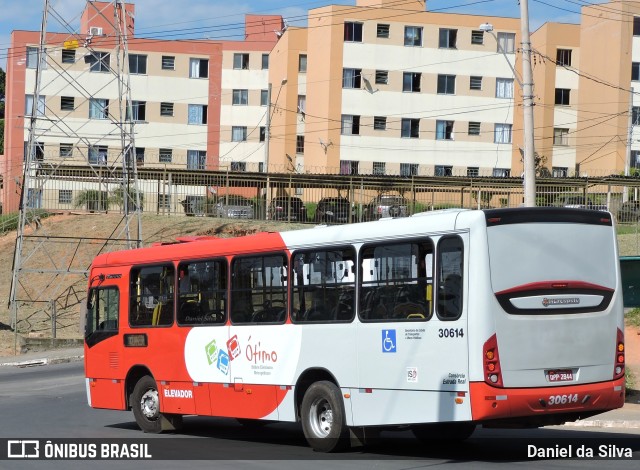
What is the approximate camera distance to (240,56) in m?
79.9

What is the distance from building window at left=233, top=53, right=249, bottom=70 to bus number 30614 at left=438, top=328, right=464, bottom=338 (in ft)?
228

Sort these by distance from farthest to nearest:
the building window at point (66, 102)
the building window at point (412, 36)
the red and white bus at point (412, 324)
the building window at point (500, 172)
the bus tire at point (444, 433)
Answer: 1. the building window at point (66, 102)
2. the building window at point (500, 172)
3. the building window at point (412, 36)
4. the bus tire at point (444, 433)
5. the red and white bus at point (412, 324)

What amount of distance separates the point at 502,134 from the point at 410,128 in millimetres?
5805

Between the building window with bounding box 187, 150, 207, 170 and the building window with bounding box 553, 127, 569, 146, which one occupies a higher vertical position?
the building window with bounding box 553, 127, 569, 146

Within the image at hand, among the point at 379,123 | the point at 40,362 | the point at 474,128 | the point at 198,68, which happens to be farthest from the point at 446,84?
the point at 40,362

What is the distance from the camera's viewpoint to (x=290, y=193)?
49.9 metres

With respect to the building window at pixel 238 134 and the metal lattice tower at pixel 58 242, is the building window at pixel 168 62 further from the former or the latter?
the metal lattice tower at pixel 58 242

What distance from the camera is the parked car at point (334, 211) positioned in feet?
157

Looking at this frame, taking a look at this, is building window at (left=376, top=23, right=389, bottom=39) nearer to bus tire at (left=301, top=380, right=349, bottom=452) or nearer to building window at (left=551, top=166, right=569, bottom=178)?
building window at (left=551, top=166, right=569, bottom=178)

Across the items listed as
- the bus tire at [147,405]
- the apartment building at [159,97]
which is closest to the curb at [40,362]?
the bus tire at [147,405]

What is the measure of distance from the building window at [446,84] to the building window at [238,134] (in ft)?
58.0

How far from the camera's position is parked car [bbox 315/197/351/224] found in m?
47.9

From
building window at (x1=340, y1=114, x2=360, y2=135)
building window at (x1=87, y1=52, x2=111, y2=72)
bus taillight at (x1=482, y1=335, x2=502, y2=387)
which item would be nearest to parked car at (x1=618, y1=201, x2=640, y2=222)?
building window at (x1=340, y1=114, x2=360, y2=135)

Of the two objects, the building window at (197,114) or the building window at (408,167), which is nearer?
the building window at (408,167)
